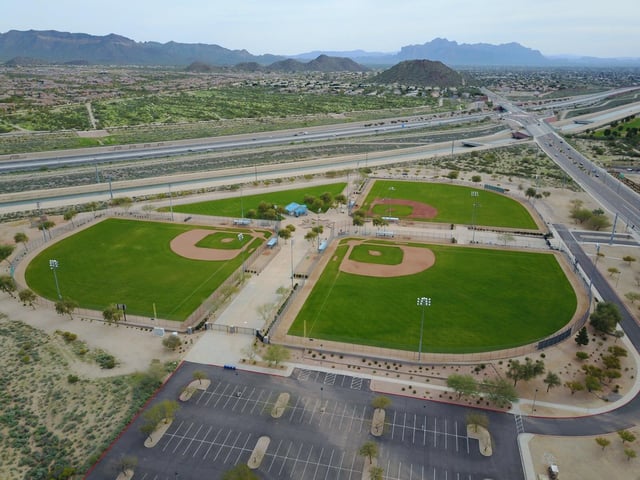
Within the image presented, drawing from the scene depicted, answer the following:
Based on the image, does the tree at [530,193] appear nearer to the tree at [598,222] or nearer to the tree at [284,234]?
the tree at [598,222]

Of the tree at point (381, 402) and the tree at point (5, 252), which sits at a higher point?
the tree at point (5, 252)

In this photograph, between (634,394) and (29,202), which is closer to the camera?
(634,394)

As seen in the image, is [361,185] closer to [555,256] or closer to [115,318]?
[555,256]

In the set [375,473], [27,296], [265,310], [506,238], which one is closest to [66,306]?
[27,296]

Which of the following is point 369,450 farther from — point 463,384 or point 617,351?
point 617,351

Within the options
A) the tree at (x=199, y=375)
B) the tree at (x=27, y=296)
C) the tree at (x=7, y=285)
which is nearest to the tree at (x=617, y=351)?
the tree at (x=199, y=375)

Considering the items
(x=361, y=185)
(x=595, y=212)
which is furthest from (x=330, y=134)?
(x=595, y=212)
